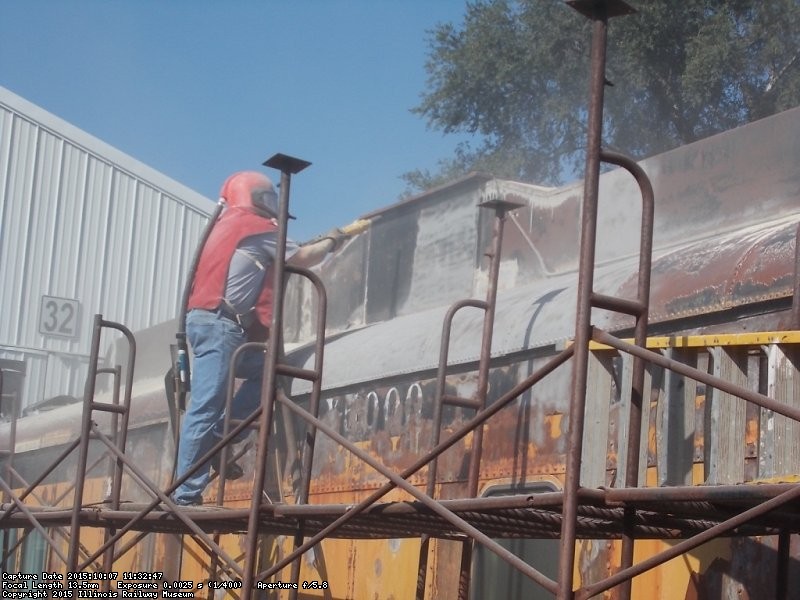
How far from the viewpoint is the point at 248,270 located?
625cm

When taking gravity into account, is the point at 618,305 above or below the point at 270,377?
above

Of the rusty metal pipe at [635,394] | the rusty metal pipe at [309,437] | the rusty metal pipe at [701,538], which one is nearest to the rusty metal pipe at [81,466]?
the rusty metal pipe at [309,437]

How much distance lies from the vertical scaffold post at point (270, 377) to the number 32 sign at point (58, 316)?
15.1 m

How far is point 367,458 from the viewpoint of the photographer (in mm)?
3768

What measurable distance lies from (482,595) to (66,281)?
1559cm

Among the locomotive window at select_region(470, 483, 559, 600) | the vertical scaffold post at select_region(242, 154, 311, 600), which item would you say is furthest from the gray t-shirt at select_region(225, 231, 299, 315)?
the locomotive window at select_region(470, 483, 559, 600)

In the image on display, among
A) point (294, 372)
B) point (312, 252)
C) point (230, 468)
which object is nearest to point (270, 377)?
point (294, 372)

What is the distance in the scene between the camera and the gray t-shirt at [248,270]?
621 centimetres

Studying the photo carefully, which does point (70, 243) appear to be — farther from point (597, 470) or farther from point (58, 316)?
point (597, 470)

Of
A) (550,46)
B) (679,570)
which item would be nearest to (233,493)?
(679,570)

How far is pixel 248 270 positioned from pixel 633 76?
565 inches

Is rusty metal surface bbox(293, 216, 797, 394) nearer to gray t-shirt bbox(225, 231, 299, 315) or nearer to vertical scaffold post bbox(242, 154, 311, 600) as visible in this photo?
gray t-shirt bbox(225, 231, 299, 315)

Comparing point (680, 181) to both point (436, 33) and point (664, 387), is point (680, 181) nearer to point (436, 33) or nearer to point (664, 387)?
point (664, 387)

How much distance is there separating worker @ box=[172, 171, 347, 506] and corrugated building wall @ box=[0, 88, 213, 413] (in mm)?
12879
